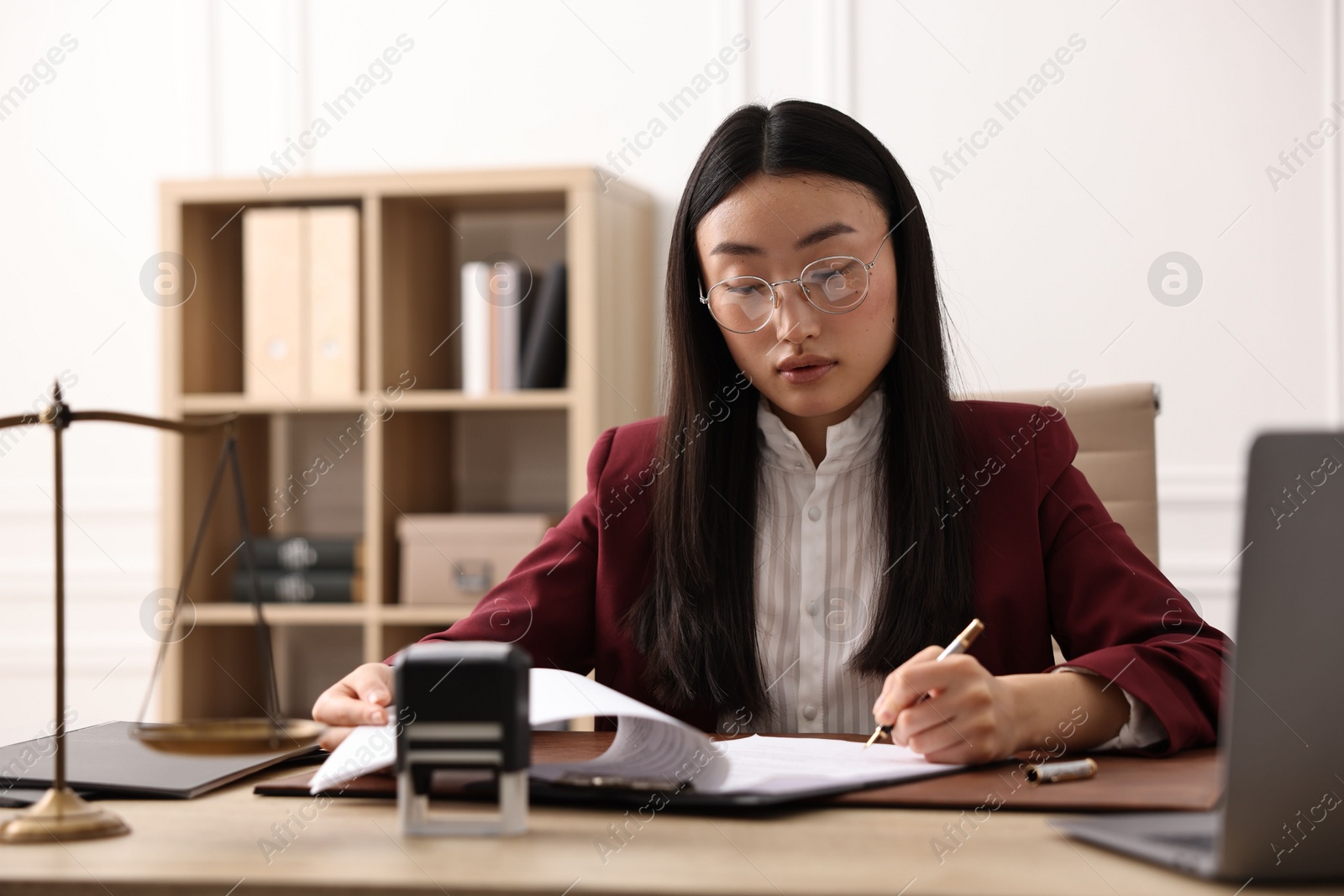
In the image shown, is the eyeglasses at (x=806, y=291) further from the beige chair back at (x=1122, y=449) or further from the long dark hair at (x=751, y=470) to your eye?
the beige chair back at (x=1122, y=449)

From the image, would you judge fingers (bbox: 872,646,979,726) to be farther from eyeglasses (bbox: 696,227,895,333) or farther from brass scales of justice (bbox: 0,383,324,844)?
eyeglasses (bbox: 696,227,895,333)

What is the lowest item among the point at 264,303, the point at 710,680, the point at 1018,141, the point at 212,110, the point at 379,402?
the point at 710,680

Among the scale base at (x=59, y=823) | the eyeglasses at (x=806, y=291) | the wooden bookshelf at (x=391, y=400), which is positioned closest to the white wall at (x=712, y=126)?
the wooden bookshelf at (x=391, y=400)

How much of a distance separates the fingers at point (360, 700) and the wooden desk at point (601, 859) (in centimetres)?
21

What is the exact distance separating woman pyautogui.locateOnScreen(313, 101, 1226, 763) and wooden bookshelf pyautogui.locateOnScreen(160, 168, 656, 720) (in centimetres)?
114

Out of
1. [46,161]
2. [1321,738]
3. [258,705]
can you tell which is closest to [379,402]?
[258,705]

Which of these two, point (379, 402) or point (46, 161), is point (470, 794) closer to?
point (379, 402)

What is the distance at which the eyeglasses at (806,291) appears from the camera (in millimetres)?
1350

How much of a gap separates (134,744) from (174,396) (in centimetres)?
190

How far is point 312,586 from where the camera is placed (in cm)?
274

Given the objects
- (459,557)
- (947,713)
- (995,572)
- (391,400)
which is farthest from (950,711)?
(391,400)

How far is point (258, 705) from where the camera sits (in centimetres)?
293

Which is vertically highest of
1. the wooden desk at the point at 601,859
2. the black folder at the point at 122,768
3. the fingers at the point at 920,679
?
the fingers at the point at 920,679

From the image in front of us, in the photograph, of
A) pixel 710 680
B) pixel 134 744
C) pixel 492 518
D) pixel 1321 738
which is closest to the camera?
pixel 1321 738
